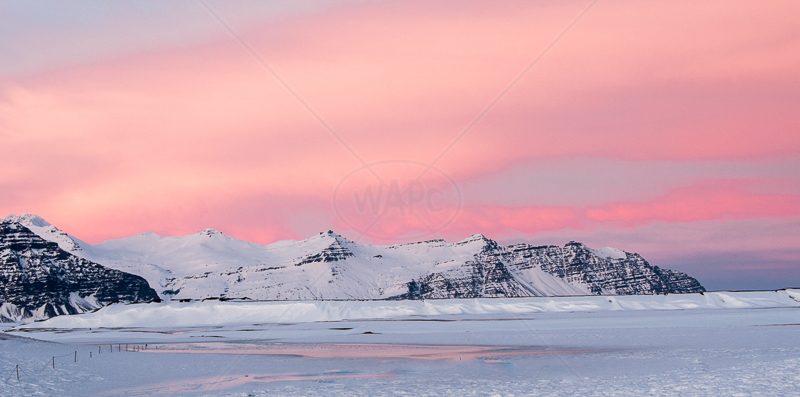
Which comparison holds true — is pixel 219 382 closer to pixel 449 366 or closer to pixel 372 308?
pixel 449 366

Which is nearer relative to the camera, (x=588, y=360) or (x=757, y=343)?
(x=588, y=360)

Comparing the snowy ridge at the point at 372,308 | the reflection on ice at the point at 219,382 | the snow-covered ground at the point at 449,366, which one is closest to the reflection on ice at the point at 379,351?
the snow-covered ground at the point at 449,366

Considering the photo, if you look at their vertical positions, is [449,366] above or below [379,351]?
below

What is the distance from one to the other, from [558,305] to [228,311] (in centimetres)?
8256

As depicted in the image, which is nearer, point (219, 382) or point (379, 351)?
point (219, 382)

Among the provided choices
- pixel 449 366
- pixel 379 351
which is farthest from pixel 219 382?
pixel 379 351

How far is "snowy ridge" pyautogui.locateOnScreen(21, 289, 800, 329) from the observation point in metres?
177

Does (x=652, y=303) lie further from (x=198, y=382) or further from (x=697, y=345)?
(x=198, y=382)

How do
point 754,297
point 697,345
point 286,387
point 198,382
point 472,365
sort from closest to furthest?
point 286,387, point 198,382, point 472,365, point 697,345, point 754,297

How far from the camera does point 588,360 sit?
188 feet

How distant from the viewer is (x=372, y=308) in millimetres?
185875

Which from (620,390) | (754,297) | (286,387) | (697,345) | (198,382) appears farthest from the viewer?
(754,297)

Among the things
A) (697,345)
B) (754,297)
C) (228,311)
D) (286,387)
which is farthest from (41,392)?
(754,297)

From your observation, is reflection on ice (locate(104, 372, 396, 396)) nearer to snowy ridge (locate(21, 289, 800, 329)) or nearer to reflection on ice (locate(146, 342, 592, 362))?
reflection on ice (locate(146, 342, 592, 362))
